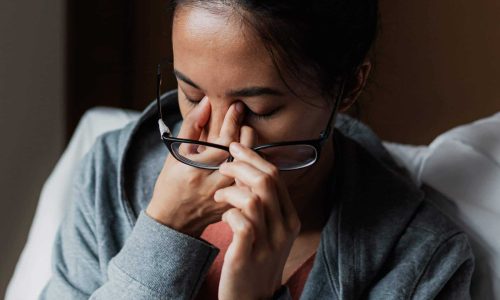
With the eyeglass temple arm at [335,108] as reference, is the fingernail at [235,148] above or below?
below

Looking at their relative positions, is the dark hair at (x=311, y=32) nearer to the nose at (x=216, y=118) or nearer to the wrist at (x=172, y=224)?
the nose at (x=216, y=118)

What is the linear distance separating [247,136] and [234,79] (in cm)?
8

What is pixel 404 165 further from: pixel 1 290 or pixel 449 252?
pixel 1 290

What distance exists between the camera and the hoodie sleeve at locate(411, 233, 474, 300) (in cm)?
106

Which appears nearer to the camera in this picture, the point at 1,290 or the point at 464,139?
the point at 464,139

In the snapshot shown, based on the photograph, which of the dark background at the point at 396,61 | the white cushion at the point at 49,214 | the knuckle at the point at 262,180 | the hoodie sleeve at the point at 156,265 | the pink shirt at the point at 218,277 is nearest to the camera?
the knuckle at the point at 262,180

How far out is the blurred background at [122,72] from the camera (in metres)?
1.56

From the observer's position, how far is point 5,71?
5.21 ft

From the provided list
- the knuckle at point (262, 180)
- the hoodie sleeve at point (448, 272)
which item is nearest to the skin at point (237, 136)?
the knuckle at point (262, 180)

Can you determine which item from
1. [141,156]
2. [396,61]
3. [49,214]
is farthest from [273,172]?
[396,61]

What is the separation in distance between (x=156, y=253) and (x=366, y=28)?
1.33 ft

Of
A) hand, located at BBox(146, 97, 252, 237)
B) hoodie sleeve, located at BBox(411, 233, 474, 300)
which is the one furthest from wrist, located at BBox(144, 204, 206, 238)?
hoodie sleeve, located at BBox(411, 233, 474, 300)

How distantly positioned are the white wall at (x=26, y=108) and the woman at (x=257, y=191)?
471mm

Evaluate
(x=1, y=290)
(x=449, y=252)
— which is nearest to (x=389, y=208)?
(x=449, y=252)
